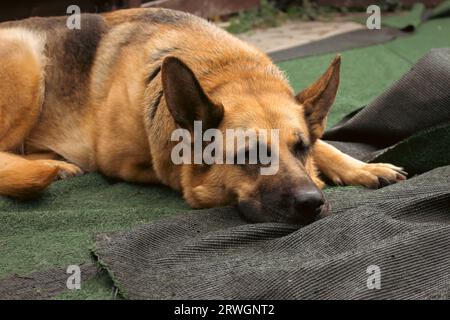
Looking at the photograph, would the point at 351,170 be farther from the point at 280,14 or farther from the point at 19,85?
the point at 280,14

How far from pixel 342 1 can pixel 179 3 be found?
2.39 m

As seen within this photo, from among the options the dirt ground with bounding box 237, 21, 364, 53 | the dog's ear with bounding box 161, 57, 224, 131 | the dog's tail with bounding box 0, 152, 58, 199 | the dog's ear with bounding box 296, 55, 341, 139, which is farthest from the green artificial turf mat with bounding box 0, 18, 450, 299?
the dirt ground with bounding box 237, 21, 364, 53

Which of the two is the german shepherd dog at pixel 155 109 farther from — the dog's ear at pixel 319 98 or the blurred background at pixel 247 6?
the blurred background at pixel 247 6

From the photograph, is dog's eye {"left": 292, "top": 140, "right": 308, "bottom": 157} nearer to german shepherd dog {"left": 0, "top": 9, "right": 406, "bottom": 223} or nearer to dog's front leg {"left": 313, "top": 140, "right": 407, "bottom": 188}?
german shepherd dog {"left": 0, "top": 9, "right": 406, "bottom": 223}

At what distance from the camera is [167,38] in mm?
3381

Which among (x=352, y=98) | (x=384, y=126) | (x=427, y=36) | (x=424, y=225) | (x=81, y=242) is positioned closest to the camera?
(x=424, y=225)

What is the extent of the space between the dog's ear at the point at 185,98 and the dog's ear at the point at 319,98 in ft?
1.36

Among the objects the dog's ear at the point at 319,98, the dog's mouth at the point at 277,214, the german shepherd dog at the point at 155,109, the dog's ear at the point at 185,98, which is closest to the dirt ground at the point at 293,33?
the german shepherd dog at the point at 155,109

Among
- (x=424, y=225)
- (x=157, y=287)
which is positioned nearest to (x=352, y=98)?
(x=424, y=225)

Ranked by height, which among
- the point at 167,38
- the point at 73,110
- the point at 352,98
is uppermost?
the point at 167,38

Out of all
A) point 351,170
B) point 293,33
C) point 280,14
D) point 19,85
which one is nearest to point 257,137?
point 351,170

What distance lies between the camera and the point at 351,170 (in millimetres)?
3271
